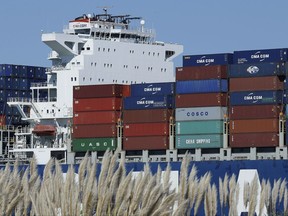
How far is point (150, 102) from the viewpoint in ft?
159

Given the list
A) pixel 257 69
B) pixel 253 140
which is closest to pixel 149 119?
pixel 253 140

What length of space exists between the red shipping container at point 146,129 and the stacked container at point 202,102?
2.69 ft

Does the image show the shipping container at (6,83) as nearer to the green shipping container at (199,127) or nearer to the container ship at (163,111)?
the container ship at (163,111)

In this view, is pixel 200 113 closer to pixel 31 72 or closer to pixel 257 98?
pixel 257 98

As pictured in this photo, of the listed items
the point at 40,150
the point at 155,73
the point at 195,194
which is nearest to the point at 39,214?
the point at 195,194

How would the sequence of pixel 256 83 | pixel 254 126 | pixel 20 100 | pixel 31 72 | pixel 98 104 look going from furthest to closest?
1. pixel 31 72
2. pixel 20 100
3. pixel 98 104
4. pixel 256 83
5. pixel 254 126

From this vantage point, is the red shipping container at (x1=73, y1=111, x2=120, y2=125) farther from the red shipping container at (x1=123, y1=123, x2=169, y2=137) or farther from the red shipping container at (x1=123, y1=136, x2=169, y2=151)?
the red shipping container at (x1=123, y1=136, x2=169, y2=151)

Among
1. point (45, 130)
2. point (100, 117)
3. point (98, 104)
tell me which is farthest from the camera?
point (45, 130)

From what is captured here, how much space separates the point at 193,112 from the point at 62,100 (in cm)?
1208

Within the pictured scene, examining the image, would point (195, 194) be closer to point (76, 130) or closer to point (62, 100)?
point (76, 130)

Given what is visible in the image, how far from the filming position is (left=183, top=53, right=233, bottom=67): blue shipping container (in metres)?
47.7

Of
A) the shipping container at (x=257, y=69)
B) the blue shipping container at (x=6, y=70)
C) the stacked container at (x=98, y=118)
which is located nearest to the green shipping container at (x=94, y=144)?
the stacked container at (x=98, y=118)

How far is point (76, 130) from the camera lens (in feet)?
165

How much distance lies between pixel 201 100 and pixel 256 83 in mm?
2659
